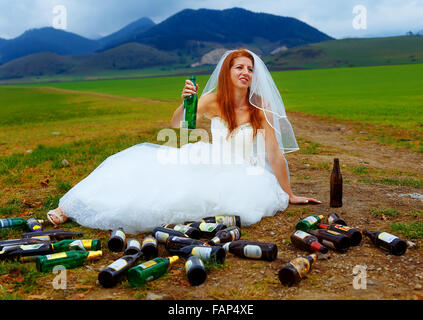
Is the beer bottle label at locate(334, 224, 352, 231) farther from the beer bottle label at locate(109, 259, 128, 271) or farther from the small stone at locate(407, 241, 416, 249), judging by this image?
the beer bottle label at locate(109, 259, 128, 271)

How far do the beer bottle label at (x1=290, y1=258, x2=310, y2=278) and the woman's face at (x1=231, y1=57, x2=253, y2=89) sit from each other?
3768mm

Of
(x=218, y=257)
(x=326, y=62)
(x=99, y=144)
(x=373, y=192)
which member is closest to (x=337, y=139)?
A: (x=373, y=192)

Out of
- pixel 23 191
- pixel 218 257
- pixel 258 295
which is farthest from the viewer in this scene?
pixel 23 191

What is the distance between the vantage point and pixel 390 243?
193 inches

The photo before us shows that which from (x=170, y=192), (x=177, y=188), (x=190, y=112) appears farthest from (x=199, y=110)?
(x=170, y=192)

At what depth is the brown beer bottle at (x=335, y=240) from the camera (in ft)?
16.5

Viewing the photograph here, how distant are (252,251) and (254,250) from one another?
3cm

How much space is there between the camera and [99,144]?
587 inches

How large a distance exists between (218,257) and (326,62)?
591ft

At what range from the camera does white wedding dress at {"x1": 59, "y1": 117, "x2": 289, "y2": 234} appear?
602cm

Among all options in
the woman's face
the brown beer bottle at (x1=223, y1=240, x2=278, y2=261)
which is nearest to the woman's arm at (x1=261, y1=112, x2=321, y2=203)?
the woman's face

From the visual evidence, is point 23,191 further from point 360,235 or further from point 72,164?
point 360,235

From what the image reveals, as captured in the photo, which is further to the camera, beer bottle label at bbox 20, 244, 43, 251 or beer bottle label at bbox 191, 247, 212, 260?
beer bottle label at bbox 20, 244, 43, 251
